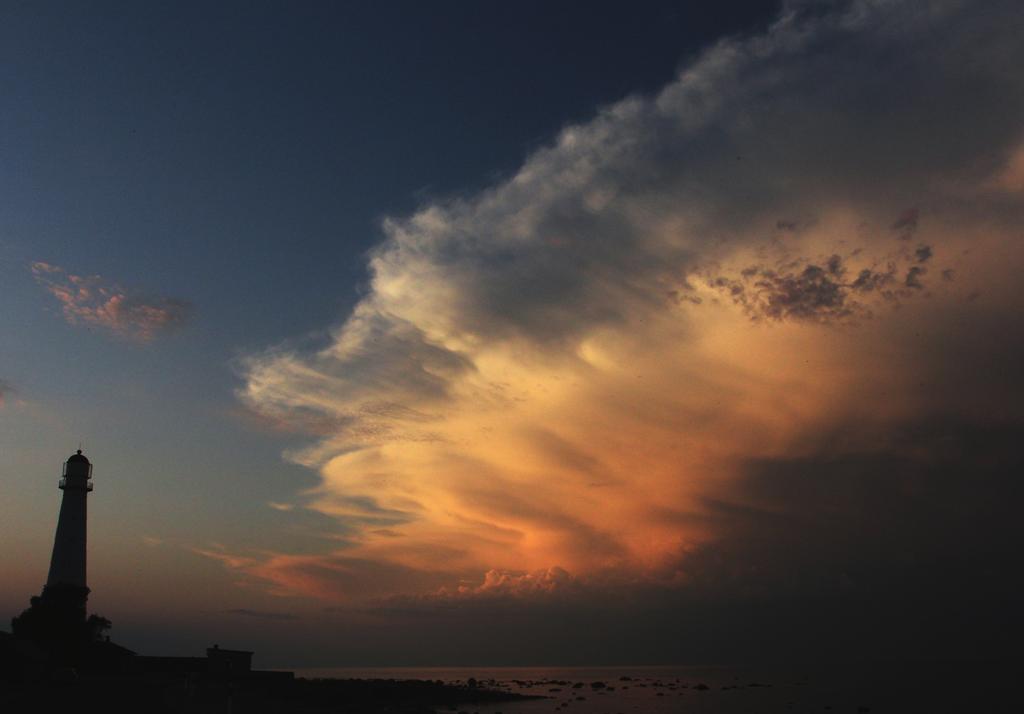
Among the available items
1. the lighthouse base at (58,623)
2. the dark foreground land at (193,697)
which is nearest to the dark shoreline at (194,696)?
the dark foreground land at (193,697)

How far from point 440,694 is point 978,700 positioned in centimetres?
7224

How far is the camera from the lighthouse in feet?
212

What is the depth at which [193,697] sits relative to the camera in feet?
154

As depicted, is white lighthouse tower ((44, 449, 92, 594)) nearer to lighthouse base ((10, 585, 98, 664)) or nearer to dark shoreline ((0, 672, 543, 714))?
lighthouse base ((10, 585, 98, 664))

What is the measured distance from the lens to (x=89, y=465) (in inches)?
2729

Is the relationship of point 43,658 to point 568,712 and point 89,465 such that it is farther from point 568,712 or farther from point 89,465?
point 568,712

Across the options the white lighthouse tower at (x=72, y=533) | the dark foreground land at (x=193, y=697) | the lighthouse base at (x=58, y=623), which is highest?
the white lighthouse tower at (x=72, y=533)

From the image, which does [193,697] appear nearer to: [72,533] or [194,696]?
[194,696]

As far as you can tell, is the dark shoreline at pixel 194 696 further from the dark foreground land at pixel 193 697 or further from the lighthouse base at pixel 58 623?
the lighthouse base at pixel 58 623

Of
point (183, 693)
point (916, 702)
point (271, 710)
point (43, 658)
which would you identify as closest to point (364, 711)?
point (271, 710)

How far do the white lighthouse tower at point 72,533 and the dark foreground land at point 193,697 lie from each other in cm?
1289

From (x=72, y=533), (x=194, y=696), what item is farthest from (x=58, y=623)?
(x=194, y=696)

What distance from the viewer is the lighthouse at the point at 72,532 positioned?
2547 inches

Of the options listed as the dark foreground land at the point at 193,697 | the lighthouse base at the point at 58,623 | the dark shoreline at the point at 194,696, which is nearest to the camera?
the dark foreground land at the point at 193,697
